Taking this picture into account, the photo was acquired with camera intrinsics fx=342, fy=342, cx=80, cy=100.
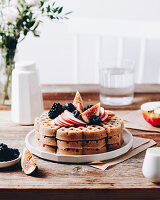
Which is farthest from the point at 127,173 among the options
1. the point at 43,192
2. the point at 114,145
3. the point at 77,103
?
the point at 77,103

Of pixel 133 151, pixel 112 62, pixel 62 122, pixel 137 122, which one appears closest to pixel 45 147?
pixel 62 122

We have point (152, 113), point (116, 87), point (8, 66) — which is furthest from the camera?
point (116, 87)

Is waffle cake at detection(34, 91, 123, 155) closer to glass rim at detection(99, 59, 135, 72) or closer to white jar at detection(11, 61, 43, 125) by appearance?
white jar at detection(11, 61, 43, 125)

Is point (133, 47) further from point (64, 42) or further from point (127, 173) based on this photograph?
point (127, 173)

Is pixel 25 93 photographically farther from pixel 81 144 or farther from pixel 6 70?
pixel 81 144

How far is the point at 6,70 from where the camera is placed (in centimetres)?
182

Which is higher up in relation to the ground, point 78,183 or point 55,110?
point 55,110

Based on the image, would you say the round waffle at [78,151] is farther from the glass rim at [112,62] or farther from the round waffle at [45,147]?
the glass rim at [112,62]

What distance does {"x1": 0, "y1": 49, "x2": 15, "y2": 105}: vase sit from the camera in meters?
1.79

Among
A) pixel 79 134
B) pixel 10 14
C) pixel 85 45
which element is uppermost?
pixel 10 14

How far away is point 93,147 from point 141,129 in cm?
41

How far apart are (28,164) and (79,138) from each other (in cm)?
20

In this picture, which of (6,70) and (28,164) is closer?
(28,164)

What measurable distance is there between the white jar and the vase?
0.18m
